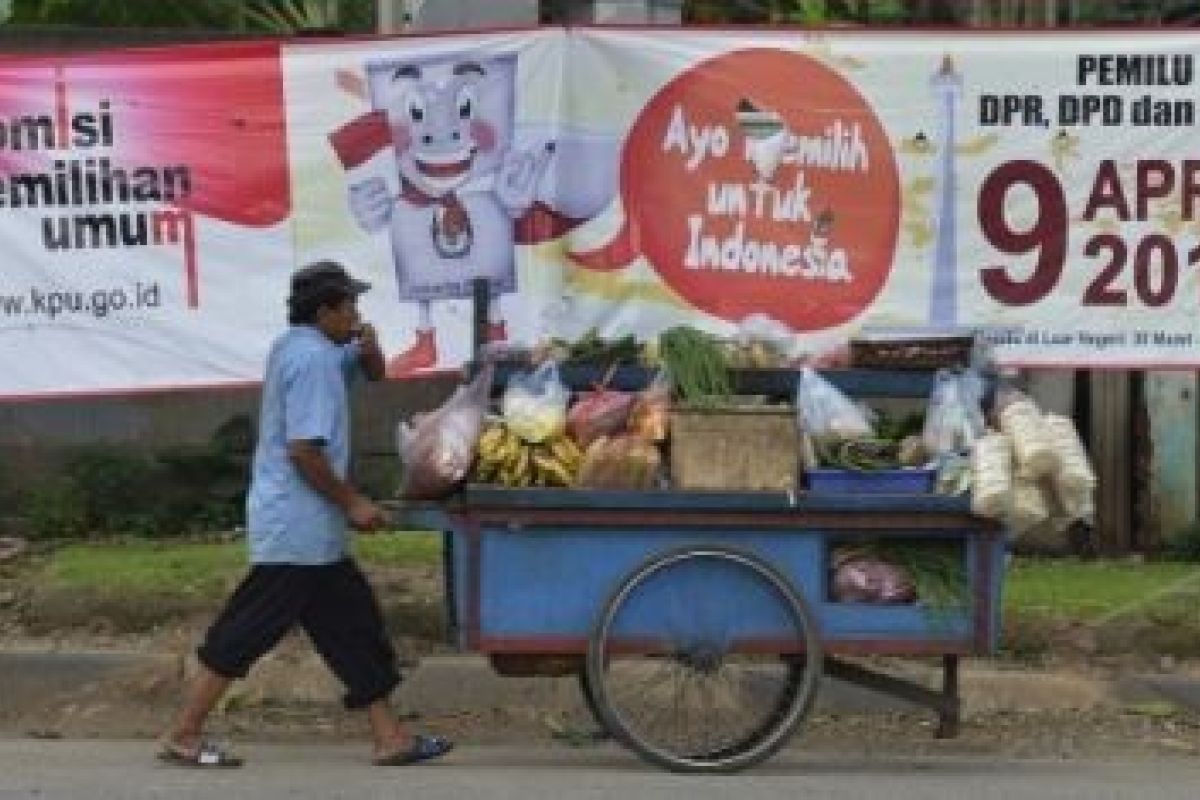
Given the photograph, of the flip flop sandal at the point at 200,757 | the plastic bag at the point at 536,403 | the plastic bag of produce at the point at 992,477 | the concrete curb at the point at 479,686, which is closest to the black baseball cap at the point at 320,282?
the plastic bag at the point at 536,403

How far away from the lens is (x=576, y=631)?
6762 mm

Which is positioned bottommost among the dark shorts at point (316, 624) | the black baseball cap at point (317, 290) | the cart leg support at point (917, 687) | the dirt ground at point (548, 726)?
the dirt ground at point (548, 726)

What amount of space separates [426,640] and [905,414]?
2468 millimetres

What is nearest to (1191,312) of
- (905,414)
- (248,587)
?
(905,414)

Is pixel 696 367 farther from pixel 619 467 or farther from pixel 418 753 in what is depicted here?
pixel 418 753

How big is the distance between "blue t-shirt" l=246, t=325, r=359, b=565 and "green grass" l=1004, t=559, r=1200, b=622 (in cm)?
317

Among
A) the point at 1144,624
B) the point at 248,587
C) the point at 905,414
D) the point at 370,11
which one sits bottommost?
the point at 1144,624

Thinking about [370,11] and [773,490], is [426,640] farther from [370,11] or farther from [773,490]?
[370,11]

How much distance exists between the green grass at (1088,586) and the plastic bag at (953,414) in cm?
182

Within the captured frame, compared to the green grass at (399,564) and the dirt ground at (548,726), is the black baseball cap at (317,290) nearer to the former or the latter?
the dirt ground at (548,726)

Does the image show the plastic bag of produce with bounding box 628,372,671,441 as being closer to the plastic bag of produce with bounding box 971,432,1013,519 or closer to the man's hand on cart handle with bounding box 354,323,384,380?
the man's hand on cart handle with bounding box 354,323,384,380

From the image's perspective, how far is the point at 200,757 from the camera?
6770 millimetres

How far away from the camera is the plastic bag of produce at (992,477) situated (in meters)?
6.54

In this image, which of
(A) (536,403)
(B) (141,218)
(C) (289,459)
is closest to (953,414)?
(A) (536,403)
